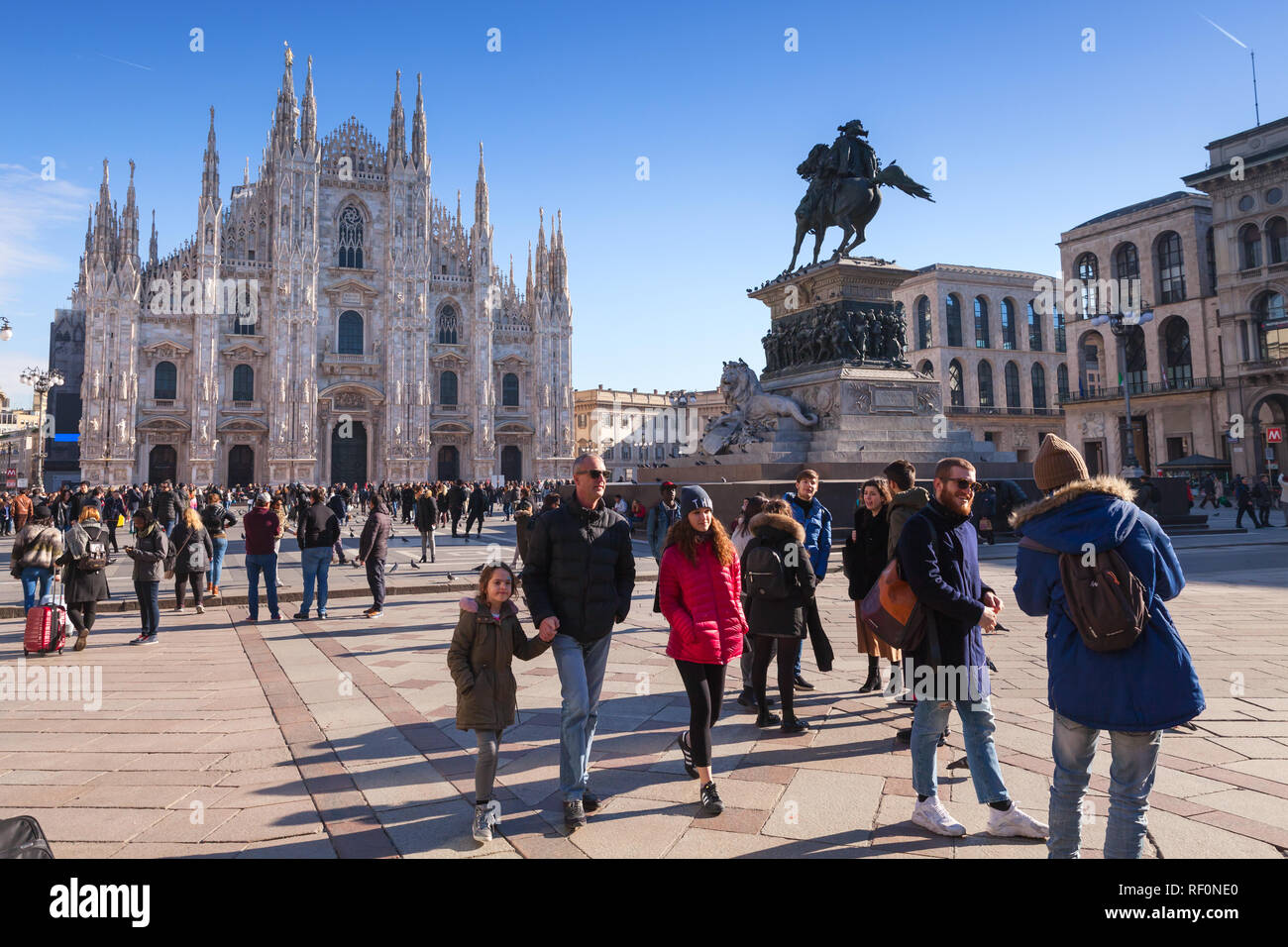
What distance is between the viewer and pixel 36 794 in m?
3.90

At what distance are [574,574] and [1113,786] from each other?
2.30m

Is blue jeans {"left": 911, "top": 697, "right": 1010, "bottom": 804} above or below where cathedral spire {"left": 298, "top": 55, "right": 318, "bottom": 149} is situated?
below

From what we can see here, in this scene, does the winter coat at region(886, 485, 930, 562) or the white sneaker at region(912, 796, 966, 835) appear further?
the winter coat at region(886, 485, 930, 562)

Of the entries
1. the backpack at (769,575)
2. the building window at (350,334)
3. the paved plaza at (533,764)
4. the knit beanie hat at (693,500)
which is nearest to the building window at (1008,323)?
the building window at (350,334)

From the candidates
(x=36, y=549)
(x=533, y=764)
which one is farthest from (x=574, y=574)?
(x=36, y=549)

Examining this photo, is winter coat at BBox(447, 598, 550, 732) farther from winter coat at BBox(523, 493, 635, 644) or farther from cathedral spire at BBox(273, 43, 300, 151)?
cathedral spire at BBox(273, 43, 300, 151)

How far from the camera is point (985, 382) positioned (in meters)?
55.1

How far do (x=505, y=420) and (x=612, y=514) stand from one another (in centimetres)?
4665

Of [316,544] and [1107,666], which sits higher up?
[316,544]

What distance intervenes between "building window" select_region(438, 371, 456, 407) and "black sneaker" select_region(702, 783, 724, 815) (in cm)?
4713

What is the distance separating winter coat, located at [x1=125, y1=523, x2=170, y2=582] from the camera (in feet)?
26.1

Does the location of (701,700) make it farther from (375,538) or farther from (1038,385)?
(1038,385)

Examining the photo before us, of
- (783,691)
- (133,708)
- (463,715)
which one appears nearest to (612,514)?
(463,715)

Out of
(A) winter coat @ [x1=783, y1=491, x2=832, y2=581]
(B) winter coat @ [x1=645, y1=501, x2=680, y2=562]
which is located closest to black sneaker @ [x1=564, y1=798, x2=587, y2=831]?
(A) winter coat @ [x1=783, y1=491, x2=832, y2=581]
